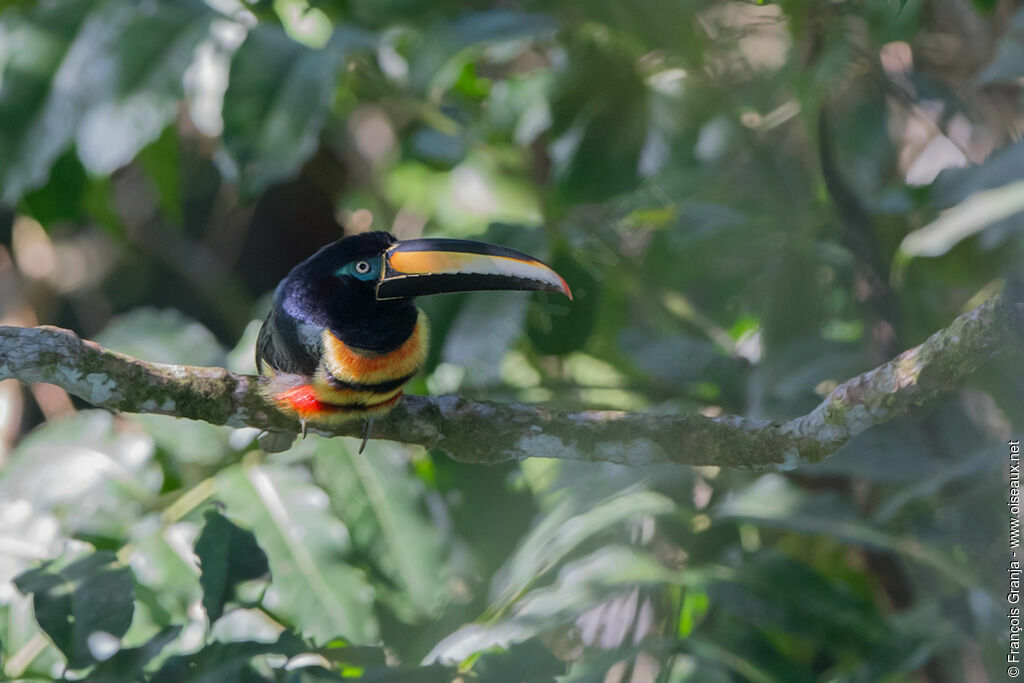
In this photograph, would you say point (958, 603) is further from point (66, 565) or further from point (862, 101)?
point (66, 565)

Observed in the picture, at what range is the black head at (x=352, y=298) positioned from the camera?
4.75 ft

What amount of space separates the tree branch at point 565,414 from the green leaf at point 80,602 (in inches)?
8.6

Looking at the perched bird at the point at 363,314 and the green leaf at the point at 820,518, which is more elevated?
the perched bird at the point at 363,314

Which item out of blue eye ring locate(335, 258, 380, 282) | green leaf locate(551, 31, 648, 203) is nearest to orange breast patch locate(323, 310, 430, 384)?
blue eye ring locate(335, 258, 380, 282)

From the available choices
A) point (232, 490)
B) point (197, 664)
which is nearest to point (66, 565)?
point (197, 664)

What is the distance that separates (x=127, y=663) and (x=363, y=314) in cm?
57

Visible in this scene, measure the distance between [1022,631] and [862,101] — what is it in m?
1.12

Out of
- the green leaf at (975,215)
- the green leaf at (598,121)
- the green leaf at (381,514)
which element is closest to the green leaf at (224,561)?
the green leaf at (381,514)

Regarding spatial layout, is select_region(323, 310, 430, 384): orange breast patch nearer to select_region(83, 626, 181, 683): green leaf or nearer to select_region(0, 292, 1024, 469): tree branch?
select_region(0, 292, 1024, 469): tree branch

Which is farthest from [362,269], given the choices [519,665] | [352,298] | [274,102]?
[519,665]

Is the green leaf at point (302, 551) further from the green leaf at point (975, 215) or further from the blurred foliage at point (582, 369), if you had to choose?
the green leaf at point (975, 215)

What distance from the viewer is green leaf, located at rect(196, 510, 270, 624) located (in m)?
1.22

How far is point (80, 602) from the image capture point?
1.20 metres

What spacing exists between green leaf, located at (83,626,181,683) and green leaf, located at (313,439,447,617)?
0.60m
